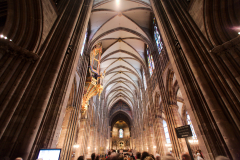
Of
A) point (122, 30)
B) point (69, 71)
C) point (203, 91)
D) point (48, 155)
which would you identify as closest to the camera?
point (48, 155)

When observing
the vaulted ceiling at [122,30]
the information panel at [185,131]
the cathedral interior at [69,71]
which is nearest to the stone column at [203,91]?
the cathedral interior at [69,71]

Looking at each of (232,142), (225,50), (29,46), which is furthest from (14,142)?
(225,50)

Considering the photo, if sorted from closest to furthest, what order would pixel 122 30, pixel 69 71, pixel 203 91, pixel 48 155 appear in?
pixel 48 155 → pixel 203 91 → pixel 69 71 → pixel 122 30

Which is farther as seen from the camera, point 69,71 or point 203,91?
point 69,71

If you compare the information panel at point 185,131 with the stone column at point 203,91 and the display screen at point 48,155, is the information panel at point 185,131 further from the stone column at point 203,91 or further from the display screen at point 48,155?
the display screen at point 48,155

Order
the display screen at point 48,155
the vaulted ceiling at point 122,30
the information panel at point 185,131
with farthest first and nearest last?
the vaulted ceiling at point 122,30 < the information panel at point 185,131 < the display screen at point 48,155

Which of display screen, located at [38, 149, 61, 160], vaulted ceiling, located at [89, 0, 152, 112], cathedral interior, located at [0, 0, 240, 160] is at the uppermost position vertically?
vaulted ceiling, located at [89, 0, 152, 112]

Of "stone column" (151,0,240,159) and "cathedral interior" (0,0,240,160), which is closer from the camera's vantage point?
"cathedral interior" (0,0,240,160)

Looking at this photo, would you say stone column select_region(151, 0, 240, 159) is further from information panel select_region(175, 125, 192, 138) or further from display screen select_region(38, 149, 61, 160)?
display screen select_region(38, 149, 61, 160)

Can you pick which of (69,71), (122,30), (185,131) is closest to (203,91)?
(185,131)

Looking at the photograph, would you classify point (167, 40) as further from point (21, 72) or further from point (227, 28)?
point (21, 72)

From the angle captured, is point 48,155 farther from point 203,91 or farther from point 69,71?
point 203,91

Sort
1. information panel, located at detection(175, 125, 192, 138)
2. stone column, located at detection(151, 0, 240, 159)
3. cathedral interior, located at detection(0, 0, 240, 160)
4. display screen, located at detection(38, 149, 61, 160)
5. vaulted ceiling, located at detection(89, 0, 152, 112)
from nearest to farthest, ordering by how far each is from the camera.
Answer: display screen, located at detection(38, 149, 61, 160), cathedral interior, located at detection(0, 0, 240, 160), stone column, located at detection(151, 0, 240, 159), information panel, located at detection(175, 125, 192, 138), vaulted ceiling, located at detection(89, 0, 152, 112)

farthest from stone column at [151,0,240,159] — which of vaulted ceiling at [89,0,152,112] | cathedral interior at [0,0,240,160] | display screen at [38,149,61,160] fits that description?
vaulted ceiling at [89,0,152,112]
